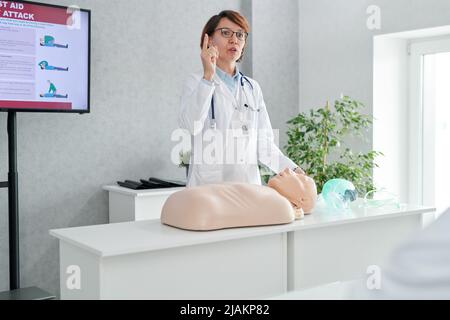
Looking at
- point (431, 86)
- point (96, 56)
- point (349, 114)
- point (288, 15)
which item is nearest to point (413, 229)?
point (349, 114)

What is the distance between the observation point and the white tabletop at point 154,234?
1.71 metres

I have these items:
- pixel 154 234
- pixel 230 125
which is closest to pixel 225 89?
pixel 230 125

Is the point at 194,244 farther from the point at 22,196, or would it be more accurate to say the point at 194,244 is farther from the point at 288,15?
the point at 288,15

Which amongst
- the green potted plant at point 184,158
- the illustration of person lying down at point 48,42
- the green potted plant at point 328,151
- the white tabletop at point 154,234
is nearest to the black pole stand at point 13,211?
the illustration of person lying down at point 48,42

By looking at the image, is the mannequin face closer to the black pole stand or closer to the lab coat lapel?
the lab coat lapel

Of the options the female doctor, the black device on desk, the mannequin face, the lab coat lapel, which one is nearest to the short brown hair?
the female doctor

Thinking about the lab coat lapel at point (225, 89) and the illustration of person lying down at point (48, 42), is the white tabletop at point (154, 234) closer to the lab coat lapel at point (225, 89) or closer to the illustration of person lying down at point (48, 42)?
the lab coat lapel at point (225, 89)

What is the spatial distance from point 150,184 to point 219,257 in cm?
188

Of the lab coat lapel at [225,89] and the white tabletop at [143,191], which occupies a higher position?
the lab coat lapel at [225,89]

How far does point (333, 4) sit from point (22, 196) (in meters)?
2.75

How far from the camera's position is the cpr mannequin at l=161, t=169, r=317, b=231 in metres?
1.90

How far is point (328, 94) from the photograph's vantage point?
177 inches

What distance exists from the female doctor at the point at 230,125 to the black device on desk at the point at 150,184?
32.0 inches
